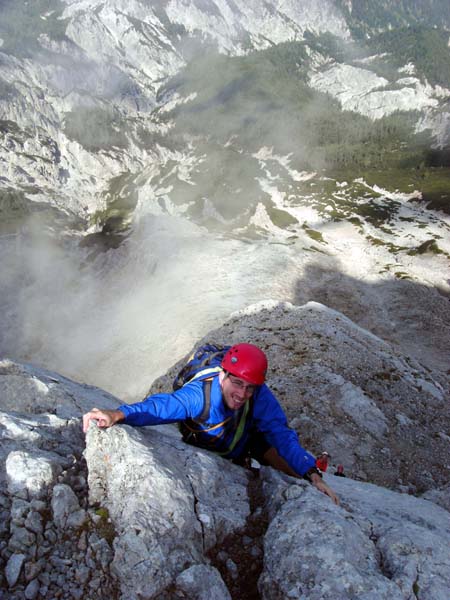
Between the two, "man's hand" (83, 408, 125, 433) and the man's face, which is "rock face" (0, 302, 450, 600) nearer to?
"man's hand" (83, 408, 125, 433)

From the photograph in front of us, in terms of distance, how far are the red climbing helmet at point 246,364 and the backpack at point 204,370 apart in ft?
2.07

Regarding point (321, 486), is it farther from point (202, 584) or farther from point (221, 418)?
point (202, 584)

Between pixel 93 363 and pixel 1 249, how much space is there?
64034mm

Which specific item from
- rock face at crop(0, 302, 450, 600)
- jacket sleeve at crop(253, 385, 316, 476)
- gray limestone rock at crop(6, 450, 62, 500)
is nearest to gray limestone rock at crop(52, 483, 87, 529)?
rock face at crop(0, 302, 450, 600)

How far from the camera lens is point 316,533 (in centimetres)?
624

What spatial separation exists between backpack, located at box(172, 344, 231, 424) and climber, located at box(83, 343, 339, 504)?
0.06 metres

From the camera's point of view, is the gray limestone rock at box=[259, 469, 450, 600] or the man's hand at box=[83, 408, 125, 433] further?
the man's hand at box=[83, 408, 125, 433]

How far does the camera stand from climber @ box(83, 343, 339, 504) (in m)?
7.16

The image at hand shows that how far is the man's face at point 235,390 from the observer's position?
7258 millimetres

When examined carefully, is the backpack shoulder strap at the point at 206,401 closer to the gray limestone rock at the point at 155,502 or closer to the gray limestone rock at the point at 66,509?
the gray limestone rock at the point at 155,502

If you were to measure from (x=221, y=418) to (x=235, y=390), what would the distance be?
2.98 feet

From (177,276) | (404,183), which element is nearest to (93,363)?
(177,276)

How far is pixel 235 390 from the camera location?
24.0 ft

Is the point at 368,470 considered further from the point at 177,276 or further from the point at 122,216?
the point at 122,216
